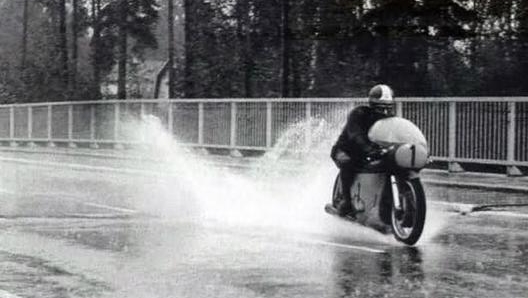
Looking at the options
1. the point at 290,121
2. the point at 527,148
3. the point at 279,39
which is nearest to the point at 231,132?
the point at 290,121

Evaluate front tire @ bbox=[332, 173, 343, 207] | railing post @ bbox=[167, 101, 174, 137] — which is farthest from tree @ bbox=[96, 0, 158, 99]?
front tire @ bbox=[332, 173, 343, 207]

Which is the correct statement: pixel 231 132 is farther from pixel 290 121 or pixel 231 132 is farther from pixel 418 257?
pixel 418 257

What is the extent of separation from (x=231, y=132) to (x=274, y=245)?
19117 millimetres

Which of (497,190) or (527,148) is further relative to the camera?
(527,148)

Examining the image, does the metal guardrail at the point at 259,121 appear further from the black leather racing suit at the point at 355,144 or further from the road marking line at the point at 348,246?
the road marking line at the point at 348,246

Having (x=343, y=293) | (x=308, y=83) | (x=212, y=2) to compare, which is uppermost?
(x=212, y=2)

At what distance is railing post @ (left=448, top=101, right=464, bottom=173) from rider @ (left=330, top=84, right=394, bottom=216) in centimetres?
1087

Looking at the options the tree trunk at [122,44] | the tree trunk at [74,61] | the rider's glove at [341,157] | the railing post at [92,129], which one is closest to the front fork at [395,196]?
the rider's glove at [341,157]

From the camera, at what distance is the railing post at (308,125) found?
27.7 m

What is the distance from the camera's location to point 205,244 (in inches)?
452

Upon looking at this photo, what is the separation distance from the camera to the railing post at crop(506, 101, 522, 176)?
2152 centimetres

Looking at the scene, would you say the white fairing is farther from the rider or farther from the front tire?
the front tire

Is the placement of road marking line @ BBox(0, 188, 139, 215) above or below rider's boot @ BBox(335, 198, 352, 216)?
below

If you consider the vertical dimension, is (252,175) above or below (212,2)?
below
